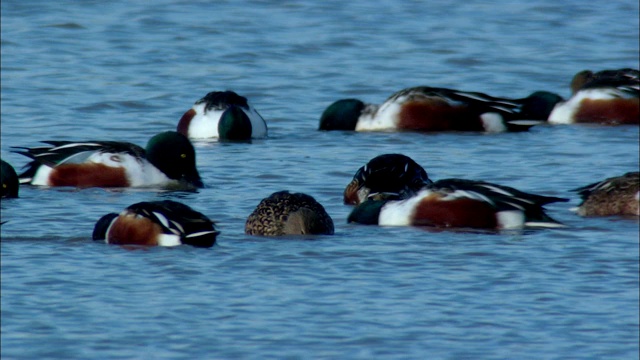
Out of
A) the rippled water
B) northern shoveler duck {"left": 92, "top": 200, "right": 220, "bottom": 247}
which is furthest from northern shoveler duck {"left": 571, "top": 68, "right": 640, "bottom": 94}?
northern shoveler duck {"left": 92, "top": 200, "right": 220, "bottom": 247}

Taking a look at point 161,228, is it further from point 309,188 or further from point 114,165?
point 114,165

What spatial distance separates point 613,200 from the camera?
39.5 feet

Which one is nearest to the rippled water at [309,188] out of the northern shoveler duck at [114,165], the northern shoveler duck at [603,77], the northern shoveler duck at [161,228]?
the northern shoveler duck at [161,228]

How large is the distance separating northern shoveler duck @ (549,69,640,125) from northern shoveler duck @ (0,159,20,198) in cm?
638

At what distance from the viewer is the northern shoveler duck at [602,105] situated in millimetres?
17000

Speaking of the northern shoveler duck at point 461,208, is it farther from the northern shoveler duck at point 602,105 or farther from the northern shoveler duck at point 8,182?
the northern shoveler duck at point 602,105

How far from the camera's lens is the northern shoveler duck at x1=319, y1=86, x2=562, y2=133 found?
1662 centimetres

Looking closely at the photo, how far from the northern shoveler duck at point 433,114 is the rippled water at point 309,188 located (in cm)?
26

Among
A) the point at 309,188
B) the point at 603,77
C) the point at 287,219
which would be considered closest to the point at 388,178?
the point at 309,188

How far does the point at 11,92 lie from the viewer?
59.6 ft

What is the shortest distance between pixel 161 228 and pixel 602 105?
737 cm

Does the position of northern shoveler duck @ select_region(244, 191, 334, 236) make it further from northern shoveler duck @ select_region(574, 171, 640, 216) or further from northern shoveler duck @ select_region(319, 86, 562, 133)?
northern shoveler duck @ select_region(319, 86, 562, 133)

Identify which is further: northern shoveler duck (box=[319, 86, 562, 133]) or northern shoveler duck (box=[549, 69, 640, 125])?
northern shoveler duck (box=[549, 69, 640, 125])

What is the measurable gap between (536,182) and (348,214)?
6.50 ft
